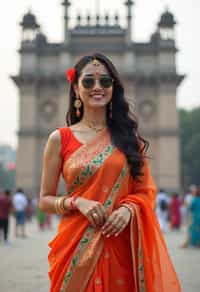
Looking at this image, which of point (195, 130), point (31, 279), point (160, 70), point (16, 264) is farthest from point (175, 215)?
point (195, 130)

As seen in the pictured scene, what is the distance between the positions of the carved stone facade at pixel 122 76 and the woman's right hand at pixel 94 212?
33.4 m

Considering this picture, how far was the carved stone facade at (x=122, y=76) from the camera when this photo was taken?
119 feet

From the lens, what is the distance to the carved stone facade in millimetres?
36312

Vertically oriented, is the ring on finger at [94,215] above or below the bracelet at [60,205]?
below

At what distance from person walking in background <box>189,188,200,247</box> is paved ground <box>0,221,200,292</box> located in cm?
58

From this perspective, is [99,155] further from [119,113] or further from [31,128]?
[31,128]

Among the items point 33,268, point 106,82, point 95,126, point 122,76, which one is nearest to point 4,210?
point 33,268

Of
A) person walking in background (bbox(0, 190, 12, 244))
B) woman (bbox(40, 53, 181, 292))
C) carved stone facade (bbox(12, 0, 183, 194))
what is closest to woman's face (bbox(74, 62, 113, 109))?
woman (bbox(40, 53, 181, 292))

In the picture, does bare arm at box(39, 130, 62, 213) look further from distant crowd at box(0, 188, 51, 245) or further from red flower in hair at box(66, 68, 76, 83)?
distant crowd at box(0, 188, 51, 245)

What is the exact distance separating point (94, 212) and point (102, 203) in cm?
13

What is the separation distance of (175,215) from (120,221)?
19.1m

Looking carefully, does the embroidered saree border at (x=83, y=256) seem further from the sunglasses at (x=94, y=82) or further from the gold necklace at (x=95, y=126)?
the sunglasses at (x=94, y=82)

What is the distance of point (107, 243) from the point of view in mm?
2666

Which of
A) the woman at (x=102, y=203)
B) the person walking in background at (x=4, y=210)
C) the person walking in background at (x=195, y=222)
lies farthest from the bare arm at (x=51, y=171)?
the person walking in background at (x=4, y=210)
